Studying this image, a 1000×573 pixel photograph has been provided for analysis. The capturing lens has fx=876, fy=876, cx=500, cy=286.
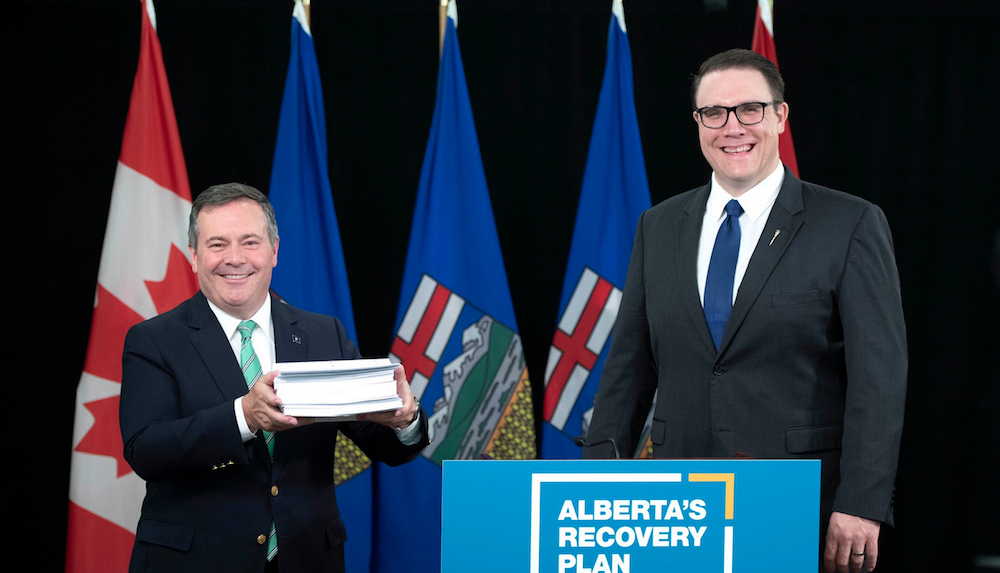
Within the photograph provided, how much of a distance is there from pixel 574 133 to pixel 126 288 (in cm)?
178

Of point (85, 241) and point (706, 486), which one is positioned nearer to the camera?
point (706, 486)

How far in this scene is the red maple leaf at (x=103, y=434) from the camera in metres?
3.07

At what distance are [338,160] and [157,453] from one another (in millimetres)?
1976

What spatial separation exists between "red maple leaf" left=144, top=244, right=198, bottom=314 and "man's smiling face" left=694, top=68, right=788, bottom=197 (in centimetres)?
203

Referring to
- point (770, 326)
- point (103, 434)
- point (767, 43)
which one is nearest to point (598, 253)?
point (767, 43)

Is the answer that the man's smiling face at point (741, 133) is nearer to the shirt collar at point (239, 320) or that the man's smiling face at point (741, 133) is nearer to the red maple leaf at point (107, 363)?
the shirt collar at point (239, 320)

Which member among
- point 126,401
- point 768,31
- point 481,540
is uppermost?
point 768,31

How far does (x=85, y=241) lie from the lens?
3.41 metres

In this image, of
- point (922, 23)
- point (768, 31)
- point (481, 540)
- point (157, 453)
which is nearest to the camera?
point (481, 540)

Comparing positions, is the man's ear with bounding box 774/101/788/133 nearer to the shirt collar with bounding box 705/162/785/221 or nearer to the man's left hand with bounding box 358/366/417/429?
the shirt collar with bounding box 705/162/785/221

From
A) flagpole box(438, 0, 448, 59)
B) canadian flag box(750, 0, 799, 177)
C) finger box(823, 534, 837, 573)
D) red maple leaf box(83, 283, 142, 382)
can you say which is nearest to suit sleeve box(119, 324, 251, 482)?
finger box(823, 534, 837, 573)

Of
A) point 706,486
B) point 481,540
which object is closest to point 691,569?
point 706,486

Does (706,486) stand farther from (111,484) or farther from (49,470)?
(49,470)

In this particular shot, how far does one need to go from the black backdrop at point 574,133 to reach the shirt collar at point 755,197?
1536mm
